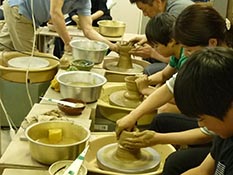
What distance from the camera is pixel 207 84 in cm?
115

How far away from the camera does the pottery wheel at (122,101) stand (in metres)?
2.49

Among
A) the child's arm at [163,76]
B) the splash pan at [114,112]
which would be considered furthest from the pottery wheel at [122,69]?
the splash pan at [114,112]

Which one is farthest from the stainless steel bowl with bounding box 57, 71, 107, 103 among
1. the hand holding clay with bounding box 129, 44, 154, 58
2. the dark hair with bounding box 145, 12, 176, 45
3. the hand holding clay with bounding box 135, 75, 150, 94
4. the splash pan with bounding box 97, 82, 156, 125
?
the hand holding clay with bounding box 129, 44, 154, 58

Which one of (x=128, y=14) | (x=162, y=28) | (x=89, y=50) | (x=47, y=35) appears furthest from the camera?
(x=128, y=14)

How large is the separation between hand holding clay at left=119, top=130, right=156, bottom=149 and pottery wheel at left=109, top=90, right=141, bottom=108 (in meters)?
0.66

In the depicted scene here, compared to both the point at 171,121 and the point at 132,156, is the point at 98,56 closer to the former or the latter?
the point at 171,121

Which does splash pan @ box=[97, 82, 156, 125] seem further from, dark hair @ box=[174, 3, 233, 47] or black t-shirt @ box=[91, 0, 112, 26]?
black t-shirt @ box=[91, 0, 112, 26]

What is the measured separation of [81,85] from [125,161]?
57 cm

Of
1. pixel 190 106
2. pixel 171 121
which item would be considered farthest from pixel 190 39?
pixel 190 106

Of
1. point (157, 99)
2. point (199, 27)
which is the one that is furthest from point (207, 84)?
point (157, 99)

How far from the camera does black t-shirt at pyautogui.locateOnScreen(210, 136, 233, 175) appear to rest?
1275mm

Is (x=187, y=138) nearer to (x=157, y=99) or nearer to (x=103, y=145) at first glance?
(x=157, y=99)

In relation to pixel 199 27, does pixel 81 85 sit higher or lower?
lower

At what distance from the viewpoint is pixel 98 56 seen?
2.90 metres
